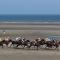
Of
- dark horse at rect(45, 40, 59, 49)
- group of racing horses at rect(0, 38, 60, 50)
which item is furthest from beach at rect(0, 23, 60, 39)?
dark horse at rect(45, 40, 59, 49)

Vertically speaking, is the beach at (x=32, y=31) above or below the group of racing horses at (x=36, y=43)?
above

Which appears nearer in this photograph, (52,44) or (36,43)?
(52,44)

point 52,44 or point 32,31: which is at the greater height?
point 32,31

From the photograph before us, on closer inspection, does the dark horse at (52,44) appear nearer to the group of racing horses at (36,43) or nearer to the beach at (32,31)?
the group of racing horses at (36,43)

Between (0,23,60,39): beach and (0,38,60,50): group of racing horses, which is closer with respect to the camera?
(0,38,60,50): group of racing horses

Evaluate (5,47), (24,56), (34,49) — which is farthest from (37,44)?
(24,56)

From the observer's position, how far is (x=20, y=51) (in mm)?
22281

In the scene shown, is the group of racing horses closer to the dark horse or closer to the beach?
the dark horse

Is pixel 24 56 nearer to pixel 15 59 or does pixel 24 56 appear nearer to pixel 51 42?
pixel 15 59

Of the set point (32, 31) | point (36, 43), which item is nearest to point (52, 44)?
point (36, 43)

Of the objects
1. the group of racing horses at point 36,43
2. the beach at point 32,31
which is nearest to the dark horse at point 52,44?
the group of racing horses at point 36,43

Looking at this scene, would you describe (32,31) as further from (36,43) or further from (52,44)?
(52,44)

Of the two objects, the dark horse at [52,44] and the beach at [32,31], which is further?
the beach at [32,31]

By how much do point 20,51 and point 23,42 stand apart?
65.2 inches
